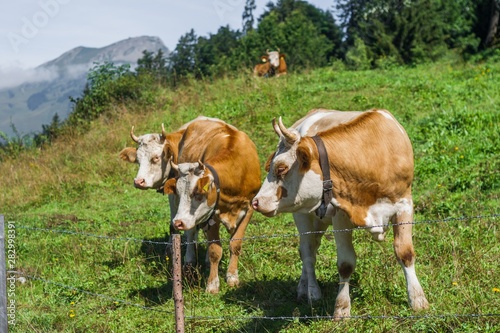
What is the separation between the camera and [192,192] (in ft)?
21.4

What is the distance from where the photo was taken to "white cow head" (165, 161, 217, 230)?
21.3 feet

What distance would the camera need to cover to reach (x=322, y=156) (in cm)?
523

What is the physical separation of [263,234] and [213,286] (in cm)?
190

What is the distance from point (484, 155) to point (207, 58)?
38838mm

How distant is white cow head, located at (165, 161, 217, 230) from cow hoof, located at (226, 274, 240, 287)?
2.56 feet

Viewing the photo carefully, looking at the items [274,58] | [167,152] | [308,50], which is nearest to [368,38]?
[308,50]

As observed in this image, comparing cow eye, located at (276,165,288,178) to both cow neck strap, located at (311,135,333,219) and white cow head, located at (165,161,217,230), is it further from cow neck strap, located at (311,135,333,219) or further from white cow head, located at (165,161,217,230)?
white cow head, located at (165,161,217,230)

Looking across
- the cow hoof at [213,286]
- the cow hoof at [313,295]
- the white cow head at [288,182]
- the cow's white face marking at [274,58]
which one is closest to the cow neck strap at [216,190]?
the cow hoof at [213,286]

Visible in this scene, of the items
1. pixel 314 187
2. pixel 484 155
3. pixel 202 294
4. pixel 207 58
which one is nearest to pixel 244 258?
pixel 202 294

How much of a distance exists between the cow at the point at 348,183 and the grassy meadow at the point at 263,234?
1.16 ft

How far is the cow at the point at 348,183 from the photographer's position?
17.0ft

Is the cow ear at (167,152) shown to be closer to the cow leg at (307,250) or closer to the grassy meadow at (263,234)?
the grassy meadow at (263,234)

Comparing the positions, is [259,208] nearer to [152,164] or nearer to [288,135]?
[288,135]

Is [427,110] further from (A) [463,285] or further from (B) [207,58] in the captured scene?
(B) [207,58]
